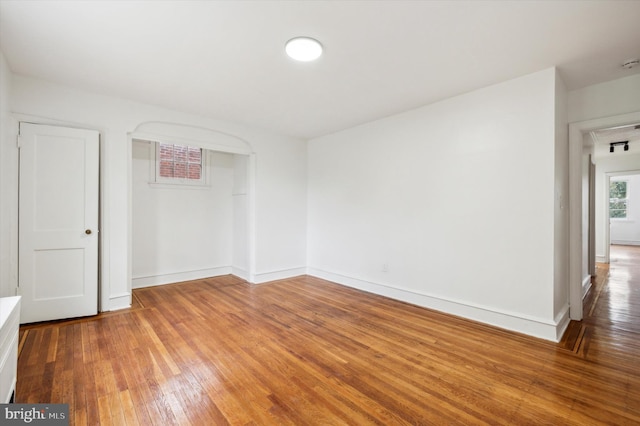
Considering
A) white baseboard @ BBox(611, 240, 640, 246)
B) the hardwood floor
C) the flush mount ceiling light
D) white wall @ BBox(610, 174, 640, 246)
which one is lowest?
the hardwood floor

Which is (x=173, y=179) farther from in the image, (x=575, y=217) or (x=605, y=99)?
(x=605, y=99)

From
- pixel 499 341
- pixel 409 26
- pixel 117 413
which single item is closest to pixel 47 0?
pixel 409 26

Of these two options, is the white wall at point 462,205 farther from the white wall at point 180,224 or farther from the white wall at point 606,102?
the white wall at point 180,224

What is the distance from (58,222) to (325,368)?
3.40 metres

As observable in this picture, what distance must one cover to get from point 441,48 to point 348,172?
2.61m

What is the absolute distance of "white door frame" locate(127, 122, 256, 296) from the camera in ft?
12.5

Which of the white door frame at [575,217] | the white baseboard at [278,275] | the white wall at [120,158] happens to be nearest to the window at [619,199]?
the white door frame at [575,217]

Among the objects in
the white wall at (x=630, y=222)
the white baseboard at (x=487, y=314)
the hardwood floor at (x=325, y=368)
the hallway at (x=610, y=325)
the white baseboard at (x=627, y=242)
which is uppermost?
the white wall at (x=630, y=222)

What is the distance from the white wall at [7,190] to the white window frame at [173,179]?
188 cm

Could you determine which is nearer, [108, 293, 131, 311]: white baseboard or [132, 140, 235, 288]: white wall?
[108, 293, 131, 311]: white baseboard

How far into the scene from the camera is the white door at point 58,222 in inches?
123

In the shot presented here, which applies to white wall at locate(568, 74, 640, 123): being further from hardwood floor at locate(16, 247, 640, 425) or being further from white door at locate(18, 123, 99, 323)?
white door at locate(18, 123, 99, 323)

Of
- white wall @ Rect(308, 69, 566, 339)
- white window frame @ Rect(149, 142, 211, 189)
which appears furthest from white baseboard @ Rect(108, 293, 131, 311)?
white wall @ Rect(308, 69, 566, 339)

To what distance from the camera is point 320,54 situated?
2.57 m
